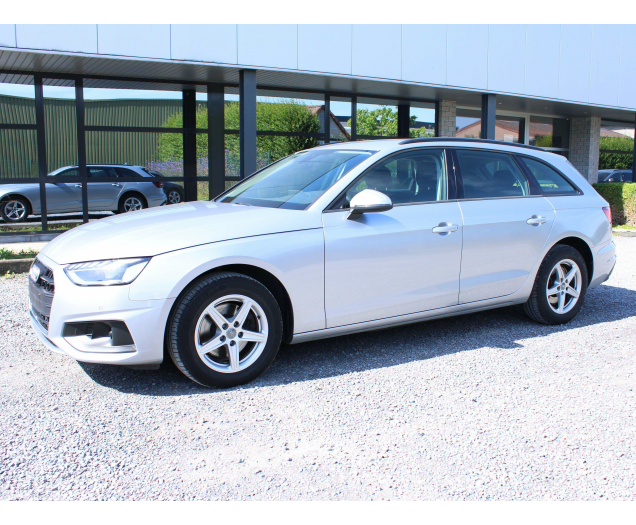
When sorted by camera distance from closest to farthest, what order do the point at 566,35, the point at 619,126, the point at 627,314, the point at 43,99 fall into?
1. the point at 627,314
2. the point at 43,99
3. the point at 566,35
4. the point at 619,126

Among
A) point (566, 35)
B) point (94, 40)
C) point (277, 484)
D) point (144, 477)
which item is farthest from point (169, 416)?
point (566, 35)

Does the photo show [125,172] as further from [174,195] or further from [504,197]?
[504,197]

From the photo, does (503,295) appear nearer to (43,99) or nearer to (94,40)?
(94,40)

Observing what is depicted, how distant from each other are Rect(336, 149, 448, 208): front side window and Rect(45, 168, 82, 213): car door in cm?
858

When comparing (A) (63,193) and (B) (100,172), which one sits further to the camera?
(B) (100,172)

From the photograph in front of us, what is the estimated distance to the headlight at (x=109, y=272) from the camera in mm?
3377

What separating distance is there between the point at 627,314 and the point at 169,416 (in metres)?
4.57

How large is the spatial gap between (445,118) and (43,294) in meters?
13.1

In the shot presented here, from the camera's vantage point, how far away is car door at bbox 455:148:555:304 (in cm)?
459

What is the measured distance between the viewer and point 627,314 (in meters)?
5.70

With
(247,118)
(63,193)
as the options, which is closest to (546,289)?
(247,118)

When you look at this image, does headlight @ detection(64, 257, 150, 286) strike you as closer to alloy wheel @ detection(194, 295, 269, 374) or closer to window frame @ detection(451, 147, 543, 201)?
alloy wheel @ detection(194, 295, 269, 374)

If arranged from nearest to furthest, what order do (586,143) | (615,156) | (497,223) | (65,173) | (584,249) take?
(497,223) → (584,249) → (65,173) → (586,143) → (615,156)

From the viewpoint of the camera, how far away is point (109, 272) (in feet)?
11.1
